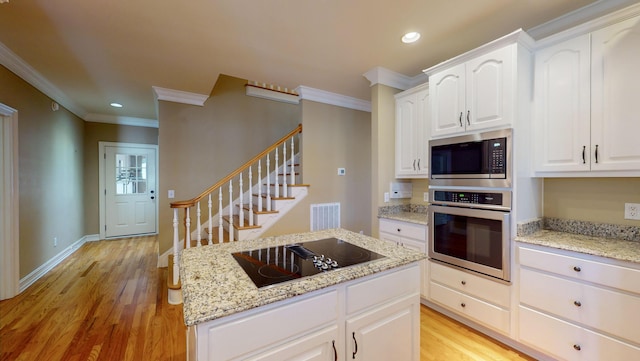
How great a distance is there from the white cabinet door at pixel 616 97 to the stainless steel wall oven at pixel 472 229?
2.02 ft

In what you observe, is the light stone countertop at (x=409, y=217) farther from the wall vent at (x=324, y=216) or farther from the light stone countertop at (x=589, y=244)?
the wall vent at (x=324, y=216)

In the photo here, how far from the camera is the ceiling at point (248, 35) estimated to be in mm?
1854

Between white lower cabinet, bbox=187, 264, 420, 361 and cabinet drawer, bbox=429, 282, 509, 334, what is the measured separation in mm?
1001

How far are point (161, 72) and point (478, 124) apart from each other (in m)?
3.34

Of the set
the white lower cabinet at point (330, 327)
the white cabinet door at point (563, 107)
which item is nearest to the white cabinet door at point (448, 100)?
the white cabinet door at point (563, 107)

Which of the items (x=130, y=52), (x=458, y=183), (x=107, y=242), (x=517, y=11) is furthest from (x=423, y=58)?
(x=107, y=242)

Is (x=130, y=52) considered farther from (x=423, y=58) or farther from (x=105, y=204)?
(x=105, y=204)

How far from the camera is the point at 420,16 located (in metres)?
1.96

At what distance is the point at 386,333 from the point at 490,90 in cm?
192

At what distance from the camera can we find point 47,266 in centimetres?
355

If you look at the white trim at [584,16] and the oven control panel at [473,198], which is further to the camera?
the oven control panel at [473,198]

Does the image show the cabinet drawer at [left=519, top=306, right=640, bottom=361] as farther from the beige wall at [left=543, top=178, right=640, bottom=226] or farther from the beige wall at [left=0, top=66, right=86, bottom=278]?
the beige wall at [left=0, top=66, right=86, bottom=278]

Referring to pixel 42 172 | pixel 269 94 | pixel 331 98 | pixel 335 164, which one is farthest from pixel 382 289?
pixel 42 172

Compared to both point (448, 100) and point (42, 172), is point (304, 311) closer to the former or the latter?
point (448, 100)
